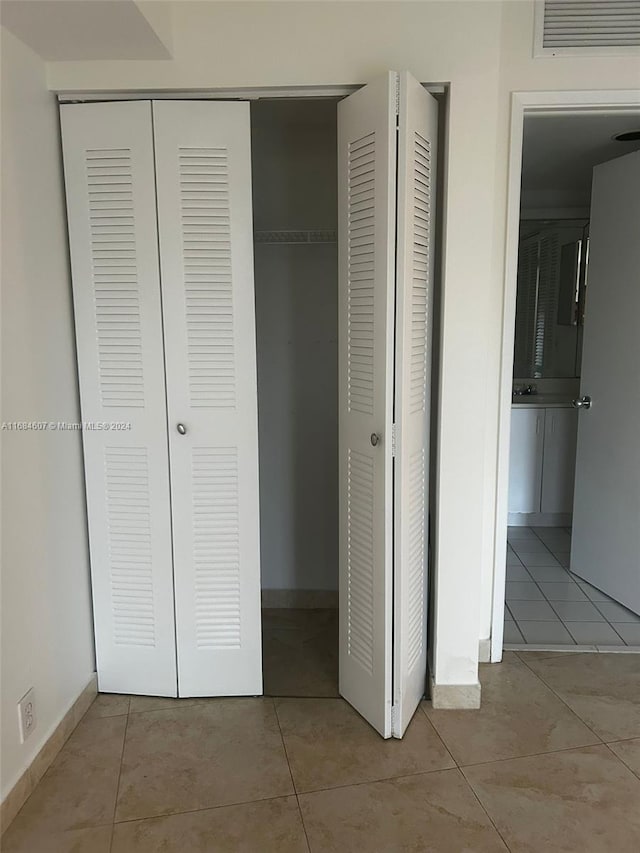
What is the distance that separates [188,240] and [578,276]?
127 inches

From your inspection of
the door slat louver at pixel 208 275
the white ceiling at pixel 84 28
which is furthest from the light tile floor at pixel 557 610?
the white ceiling at pixel 84 28

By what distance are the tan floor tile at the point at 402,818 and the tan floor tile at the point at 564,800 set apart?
6 cm

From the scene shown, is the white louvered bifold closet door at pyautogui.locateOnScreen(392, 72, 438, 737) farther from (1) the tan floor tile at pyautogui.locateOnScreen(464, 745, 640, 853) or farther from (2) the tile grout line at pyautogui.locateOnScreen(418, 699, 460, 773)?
(1) the tan floor tile at pyautogui.locateOnScreen(464, 745, 640, 853)

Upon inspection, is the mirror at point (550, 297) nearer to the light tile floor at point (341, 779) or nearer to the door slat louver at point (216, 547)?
the light tile floor at point (341, 779)

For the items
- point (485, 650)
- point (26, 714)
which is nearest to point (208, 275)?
point (26, 714)

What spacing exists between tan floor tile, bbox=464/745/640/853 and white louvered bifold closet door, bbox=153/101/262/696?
94 cm

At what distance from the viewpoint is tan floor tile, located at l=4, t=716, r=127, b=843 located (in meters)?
1.90

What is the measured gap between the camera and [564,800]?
1.98m

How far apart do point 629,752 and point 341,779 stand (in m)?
0.97

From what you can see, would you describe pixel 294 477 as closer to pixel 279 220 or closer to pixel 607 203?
pixel 279 220

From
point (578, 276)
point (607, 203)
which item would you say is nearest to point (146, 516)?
point (607, 203)

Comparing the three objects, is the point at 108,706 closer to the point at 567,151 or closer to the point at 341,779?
the point at 341,779

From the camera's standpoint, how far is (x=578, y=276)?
455 centimetres

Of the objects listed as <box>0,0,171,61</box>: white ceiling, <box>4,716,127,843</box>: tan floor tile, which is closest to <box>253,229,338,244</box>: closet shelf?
<box>0,0,171,61</box>: white ceiling
